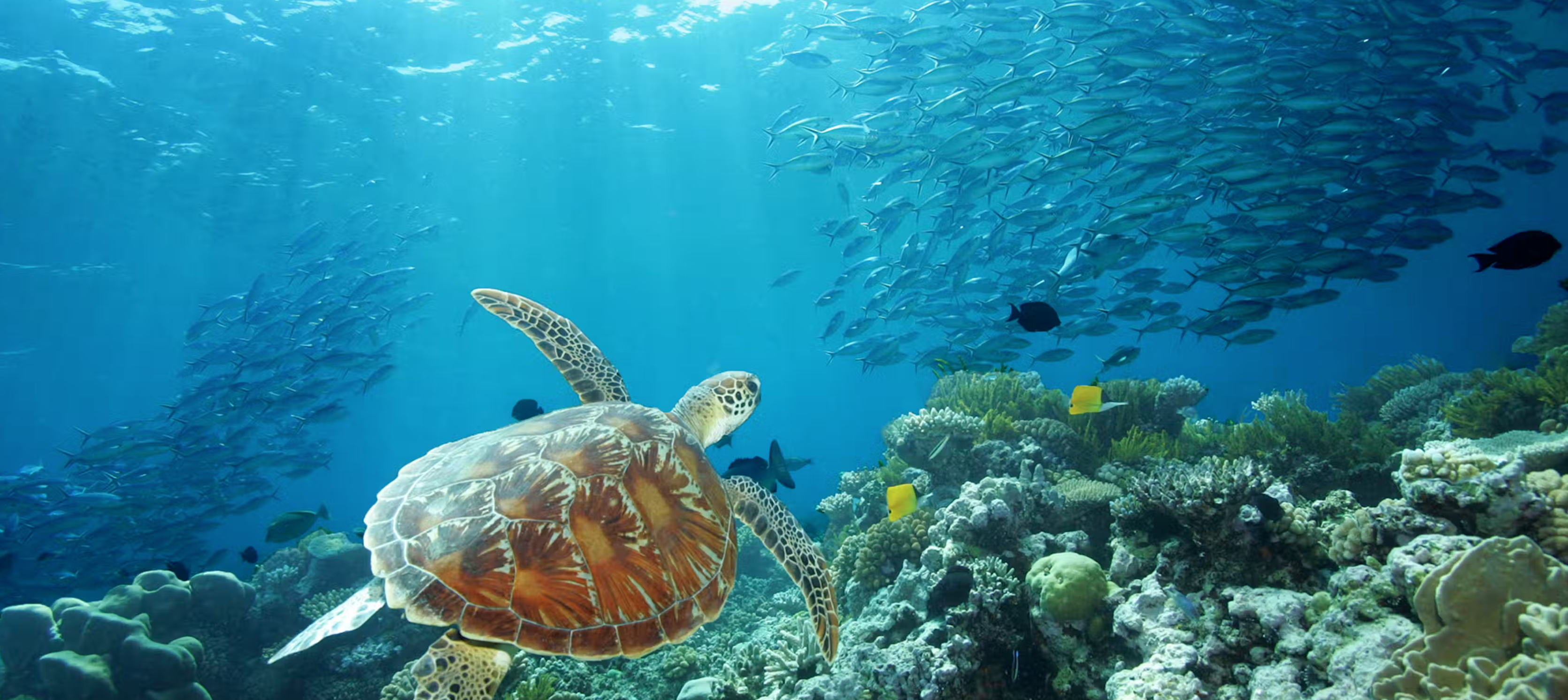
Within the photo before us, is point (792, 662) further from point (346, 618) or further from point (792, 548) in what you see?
point (346, 618)

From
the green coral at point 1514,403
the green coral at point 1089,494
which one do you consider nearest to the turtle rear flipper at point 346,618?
the green coral at point 1089,494

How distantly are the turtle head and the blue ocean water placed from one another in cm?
949

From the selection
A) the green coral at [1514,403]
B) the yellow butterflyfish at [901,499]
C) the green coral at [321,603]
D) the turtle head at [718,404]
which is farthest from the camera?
the green coral at [321,603]

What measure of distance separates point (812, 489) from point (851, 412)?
65721mm

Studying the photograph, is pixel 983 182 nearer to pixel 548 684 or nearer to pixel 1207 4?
pixel 1207 4

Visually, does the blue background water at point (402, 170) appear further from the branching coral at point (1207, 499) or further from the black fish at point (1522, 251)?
the branching coral at point (1207, 499)

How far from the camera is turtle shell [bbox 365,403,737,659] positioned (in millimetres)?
2904

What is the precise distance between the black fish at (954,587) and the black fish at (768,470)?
3123mm

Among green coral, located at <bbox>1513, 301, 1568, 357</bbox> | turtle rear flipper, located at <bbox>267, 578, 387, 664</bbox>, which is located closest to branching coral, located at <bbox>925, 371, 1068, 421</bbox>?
turtle rear flipper, located at <bbox>267, 578, 387, 664</bbox>

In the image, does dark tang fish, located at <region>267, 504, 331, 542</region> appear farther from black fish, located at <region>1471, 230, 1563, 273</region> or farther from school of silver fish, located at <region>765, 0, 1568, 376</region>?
black fish, located at <region>1471, 230, 1563, 273</region>

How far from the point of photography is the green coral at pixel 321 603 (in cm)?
799

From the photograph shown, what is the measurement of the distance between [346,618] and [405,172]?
30.4 meters

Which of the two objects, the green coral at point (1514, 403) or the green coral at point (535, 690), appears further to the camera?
the green coral at point (1514, 403)

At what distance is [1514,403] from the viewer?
6.35 meters
